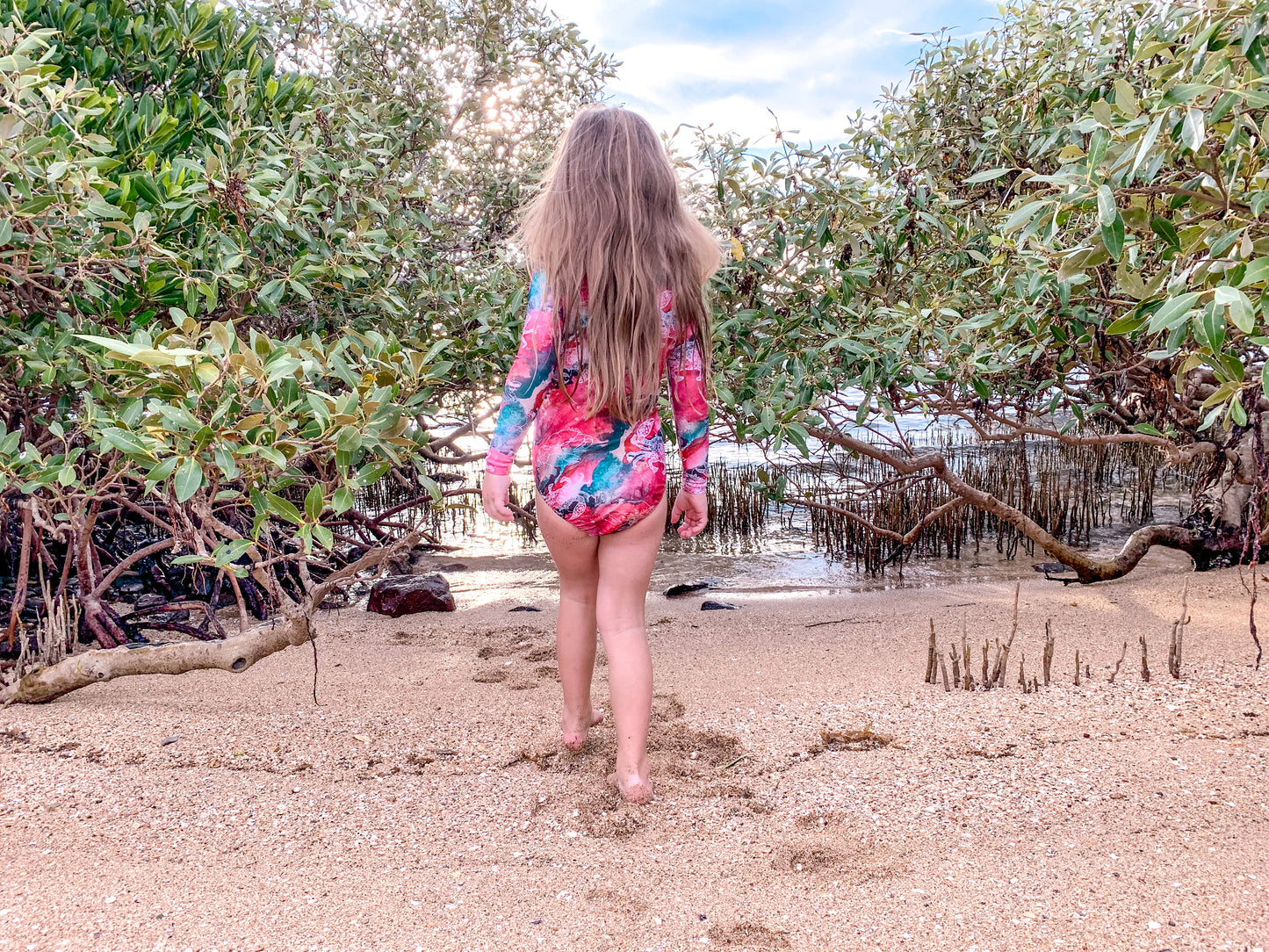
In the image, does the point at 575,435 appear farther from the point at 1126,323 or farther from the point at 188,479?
the point at 1126,323

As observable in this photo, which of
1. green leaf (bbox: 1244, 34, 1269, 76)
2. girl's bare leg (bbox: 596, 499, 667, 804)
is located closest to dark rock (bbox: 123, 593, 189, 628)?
girl's bare leg (bbox: 596, 499, 667, 804)

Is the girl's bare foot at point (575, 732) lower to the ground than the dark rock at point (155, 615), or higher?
lower

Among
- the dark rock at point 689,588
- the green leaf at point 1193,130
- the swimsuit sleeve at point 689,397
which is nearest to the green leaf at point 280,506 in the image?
the swimsuit sleeve at point 689,397

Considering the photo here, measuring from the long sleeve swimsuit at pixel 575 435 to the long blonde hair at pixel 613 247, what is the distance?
0.16 ft

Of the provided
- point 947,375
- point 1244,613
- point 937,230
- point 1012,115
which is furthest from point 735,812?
point 1012,115

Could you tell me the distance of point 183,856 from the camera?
6.64 feet

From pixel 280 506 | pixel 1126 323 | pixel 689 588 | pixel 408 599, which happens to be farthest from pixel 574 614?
pixel 689 588

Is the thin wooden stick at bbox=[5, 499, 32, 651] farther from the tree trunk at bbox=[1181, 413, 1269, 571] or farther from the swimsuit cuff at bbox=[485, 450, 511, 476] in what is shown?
the tree trunk at bbox=[1181, 413, 1269, 571]

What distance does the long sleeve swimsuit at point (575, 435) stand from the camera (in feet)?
7.61

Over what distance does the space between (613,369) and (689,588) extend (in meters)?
4.04

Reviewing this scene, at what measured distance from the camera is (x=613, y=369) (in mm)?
2295

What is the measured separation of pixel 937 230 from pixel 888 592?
2.87 metres

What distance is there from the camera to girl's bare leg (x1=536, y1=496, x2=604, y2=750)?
8.05ft

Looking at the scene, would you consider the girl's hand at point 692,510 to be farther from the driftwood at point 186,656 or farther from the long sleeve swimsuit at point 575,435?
the driftwood at point 186,656
